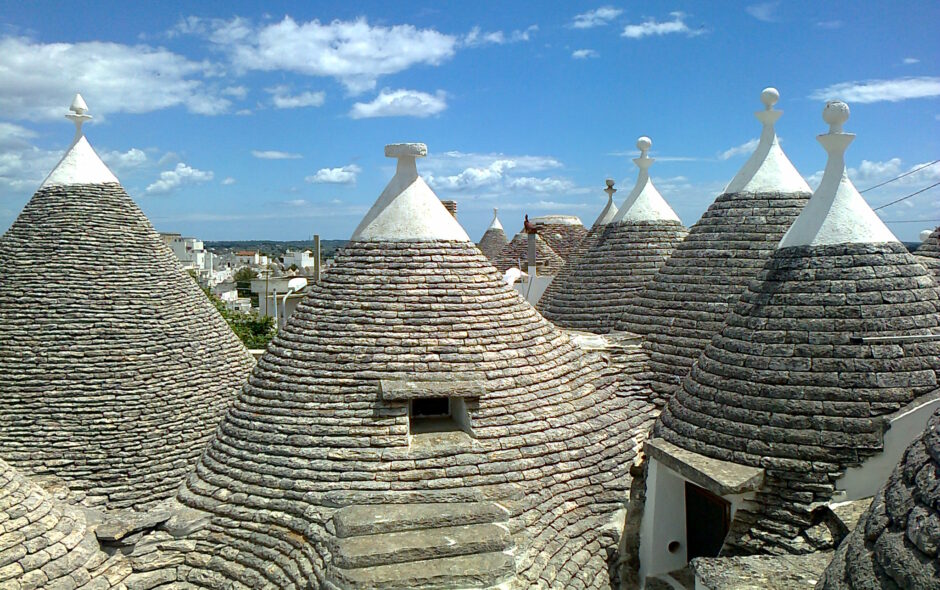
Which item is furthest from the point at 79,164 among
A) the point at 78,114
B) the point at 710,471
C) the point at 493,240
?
the point at 493,240

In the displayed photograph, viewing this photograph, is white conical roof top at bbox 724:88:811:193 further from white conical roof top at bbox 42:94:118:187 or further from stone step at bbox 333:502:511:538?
white conical roof top at bbox 42:94:118:187

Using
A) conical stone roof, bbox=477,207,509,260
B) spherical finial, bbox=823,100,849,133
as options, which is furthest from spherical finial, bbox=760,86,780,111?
conical stone roof, bbox=477,207,509,260

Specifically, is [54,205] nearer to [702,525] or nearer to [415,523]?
[415,523]

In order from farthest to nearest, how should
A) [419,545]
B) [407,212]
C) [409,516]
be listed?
[407,212] → [409,516] → [419,545]

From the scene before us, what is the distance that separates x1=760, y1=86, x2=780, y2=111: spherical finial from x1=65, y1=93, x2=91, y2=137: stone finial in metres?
11.0

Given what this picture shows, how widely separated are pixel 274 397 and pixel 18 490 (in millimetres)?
2455

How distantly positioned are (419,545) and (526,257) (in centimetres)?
1775

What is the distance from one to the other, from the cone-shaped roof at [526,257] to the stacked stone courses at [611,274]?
793 centimetres

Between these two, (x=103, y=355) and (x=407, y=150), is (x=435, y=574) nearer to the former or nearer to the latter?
(x=407, y=150)

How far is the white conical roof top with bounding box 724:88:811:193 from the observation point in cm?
1048

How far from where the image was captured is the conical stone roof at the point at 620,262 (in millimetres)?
12391

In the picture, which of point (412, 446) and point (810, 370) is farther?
point (412, 446)

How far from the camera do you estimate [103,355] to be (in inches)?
429

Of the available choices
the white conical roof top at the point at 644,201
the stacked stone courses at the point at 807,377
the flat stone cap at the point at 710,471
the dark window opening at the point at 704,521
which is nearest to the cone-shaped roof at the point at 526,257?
the white conical roof top at the point at 644,201
